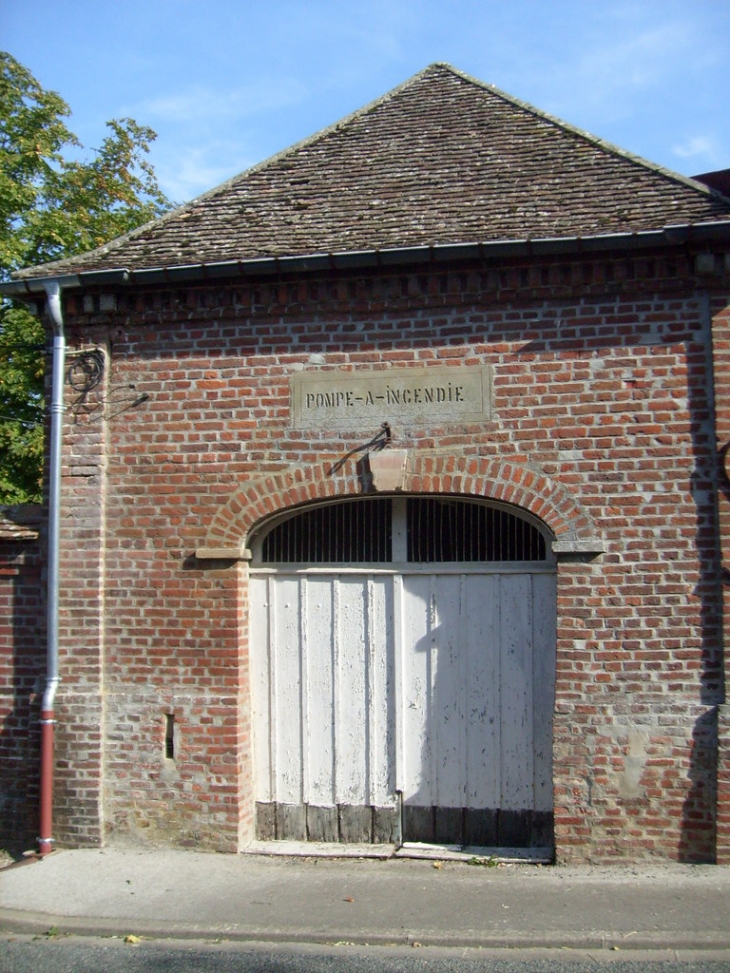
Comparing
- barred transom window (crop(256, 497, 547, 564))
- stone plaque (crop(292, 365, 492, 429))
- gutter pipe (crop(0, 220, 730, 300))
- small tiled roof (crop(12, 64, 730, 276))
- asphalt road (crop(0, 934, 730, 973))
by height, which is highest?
small tiled roof (crop(12, 64, 730, 276))

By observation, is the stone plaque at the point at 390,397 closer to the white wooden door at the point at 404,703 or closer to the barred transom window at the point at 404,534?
the barred transom window at the point at 404,534

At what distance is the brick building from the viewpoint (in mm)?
7355

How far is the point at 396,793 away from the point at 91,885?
8.02ft

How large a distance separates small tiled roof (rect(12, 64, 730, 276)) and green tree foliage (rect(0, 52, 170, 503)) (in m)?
7.23

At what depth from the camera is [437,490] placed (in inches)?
306

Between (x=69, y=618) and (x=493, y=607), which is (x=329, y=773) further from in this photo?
(x=69, y=618)

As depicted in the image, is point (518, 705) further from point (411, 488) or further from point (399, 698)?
point (411, 488)

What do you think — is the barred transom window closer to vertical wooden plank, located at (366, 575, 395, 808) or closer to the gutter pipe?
vertical wooden plank, located at (366, 575, 395, 808)

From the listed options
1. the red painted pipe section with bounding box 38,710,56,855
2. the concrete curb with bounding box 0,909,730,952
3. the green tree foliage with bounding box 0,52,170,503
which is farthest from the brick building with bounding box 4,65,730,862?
the green tree foliage with bounding box 0,52,170,503

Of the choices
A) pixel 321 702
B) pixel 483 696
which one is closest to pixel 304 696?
pixel 321 702

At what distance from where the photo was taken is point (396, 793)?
7.96m

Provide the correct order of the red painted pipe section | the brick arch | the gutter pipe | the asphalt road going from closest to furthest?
1. the asphalt road
2. the gutter pipe
3. the brick arch
4. the red painted pipe section

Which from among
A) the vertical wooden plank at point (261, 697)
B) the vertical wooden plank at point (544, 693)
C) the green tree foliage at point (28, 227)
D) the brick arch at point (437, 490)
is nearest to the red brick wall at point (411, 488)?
the brick arch at point (437, 490)

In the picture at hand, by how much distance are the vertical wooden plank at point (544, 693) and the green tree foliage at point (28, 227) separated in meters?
10.5
